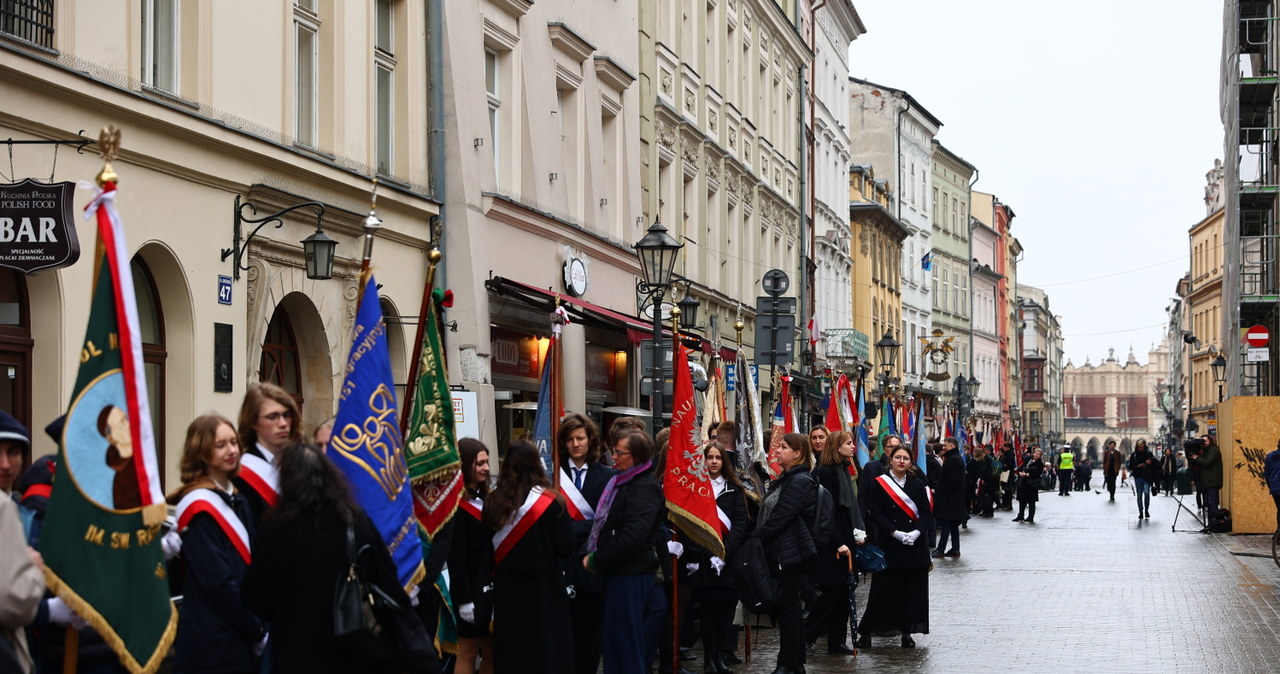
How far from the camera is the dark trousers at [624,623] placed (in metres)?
10.4

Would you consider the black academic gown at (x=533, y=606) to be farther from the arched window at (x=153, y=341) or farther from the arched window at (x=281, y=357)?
the arched window at (x=281, y=357)

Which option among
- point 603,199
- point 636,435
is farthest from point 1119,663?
point 603,199

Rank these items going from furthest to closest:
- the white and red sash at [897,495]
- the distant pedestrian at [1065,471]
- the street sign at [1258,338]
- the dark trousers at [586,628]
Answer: the distant pedestrian at [1065,471]
the street sign at [1258,338]
the white and red sash at [897,495]
the dark trousers at [586,628]

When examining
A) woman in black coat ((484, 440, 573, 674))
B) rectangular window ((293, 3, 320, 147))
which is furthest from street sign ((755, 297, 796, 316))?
woman in black coat ((484, 440, 573, 674))

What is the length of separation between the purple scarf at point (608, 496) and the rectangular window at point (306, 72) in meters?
7.51

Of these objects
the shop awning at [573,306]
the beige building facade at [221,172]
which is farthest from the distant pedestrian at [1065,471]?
the beige building facade at [221,172]

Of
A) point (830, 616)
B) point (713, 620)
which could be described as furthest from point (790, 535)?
point (830, 616)

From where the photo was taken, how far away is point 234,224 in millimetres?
14984

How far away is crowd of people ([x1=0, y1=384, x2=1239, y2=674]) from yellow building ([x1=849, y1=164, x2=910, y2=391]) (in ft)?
136

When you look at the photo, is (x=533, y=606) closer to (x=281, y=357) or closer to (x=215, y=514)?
(x=215, y=514)

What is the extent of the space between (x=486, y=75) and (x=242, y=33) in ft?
21.1

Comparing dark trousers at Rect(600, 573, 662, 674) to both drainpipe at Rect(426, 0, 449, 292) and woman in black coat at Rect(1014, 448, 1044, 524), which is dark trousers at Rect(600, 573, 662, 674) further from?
woman in black coat at Rect(1014, 448, 1044, 524)

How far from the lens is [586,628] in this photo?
→ 11156 mm

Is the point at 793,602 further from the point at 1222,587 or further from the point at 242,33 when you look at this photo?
the point at 1222,587
